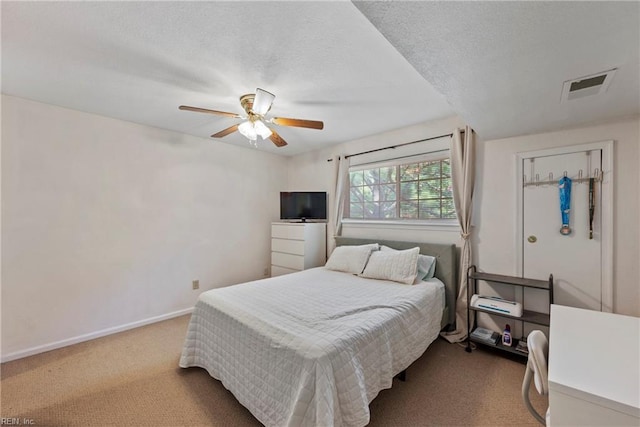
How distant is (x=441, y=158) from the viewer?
2945mm

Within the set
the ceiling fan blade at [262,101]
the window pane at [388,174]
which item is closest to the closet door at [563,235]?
the window pane at [388,174]

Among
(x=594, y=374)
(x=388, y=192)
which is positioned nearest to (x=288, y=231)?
(x=388, y=192)

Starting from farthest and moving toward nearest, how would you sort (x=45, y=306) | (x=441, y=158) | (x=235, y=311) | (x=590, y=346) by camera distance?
(x=441, y=158)
(x=45, y=306)
(x=235, y=311)
(x=590, y=346)

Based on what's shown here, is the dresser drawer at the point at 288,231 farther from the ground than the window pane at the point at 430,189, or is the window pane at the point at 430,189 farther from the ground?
the window pane at the point at 430,189

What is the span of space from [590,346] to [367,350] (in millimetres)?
1041

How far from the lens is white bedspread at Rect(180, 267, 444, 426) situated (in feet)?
4.31

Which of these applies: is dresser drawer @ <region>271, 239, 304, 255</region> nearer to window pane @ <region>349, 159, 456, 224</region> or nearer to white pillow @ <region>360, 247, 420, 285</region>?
window pane @ <region>349, 159, 456, 224</region>

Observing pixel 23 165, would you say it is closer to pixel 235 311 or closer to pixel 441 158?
pixel 235 311

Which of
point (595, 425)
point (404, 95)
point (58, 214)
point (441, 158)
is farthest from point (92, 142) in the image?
point (595, 425)

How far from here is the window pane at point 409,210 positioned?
126 inches

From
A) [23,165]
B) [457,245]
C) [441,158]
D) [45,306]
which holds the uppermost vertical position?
[441,158]

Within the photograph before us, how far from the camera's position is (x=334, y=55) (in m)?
1.64

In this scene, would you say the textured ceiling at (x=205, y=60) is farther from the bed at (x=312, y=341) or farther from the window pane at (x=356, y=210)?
the bed at (x=312, y=341)

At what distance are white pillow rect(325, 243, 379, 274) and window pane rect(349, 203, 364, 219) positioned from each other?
67 centimetres
